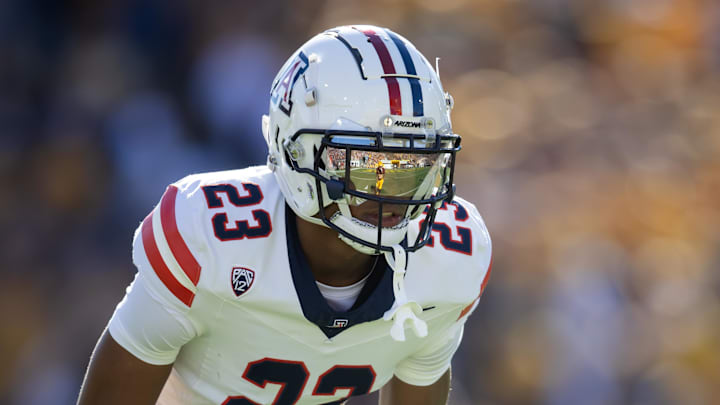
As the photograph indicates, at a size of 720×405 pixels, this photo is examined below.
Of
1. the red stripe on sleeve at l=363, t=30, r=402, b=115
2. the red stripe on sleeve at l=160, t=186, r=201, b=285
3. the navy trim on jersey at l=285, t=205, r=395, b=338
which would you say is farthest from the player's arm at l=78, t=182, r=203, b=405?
the red stripe on sleeve at l=363, t=30, r=402, b=115

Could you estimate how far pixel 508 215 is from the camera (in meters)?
3.78

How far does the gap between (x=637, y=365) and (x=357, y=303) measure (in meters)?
2.29

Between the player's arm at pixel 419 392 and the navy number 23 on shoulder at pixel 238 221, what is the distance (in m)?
0.54

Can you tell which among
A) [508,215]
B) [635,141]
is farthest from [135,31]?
[635,141]

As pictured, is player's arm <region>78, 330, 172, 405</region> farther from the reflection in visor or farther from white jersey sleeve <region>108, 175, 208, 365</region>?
the reflection in visor

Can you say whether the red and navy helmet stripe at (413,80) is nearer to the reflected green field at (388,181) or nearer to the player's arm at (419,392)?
the reflected green field at (388,181)

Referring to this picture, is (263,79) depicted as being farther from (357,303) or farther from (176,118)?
(357,303)

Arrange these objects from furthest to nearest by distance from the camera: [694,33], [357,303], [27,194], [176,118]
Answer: [694,33], [176,118], [27,194], [357,303]

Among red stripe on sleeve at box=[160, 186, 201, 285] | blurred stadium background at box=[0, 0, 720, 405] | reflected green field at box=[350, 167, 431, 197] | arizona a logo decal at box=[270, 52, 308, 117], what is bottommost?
blurred stadium background at box=[0, 0, 720, 405]

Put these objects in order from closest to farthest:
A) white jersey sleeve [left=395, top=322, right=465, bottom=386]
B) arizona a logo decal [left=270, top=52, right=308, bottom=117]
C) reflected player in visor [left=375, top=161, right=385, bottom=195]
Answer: reflected player in visor [left=375, top=161, right=385, bottom=195], arizona a logo decal [left=270, top=52, right=308, bottom=117], white jersey sleeve [left=395, top=322, right=465, bottom=386]

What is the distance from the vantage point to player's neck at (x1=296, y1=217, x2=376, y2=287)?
4.92 ft

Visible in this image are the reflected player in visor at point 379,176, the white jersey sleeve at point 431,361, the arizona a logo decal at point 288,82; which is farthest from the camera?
the white jersey sleeve at point 431,361

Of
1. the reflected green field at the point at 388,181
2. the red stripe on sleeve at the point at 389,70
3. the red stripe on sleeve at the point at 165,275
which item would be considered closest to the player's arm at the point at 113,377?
the red stripe on sleeve at the point at 165,275

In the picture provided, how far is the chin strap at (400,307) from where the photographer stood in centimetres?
139
